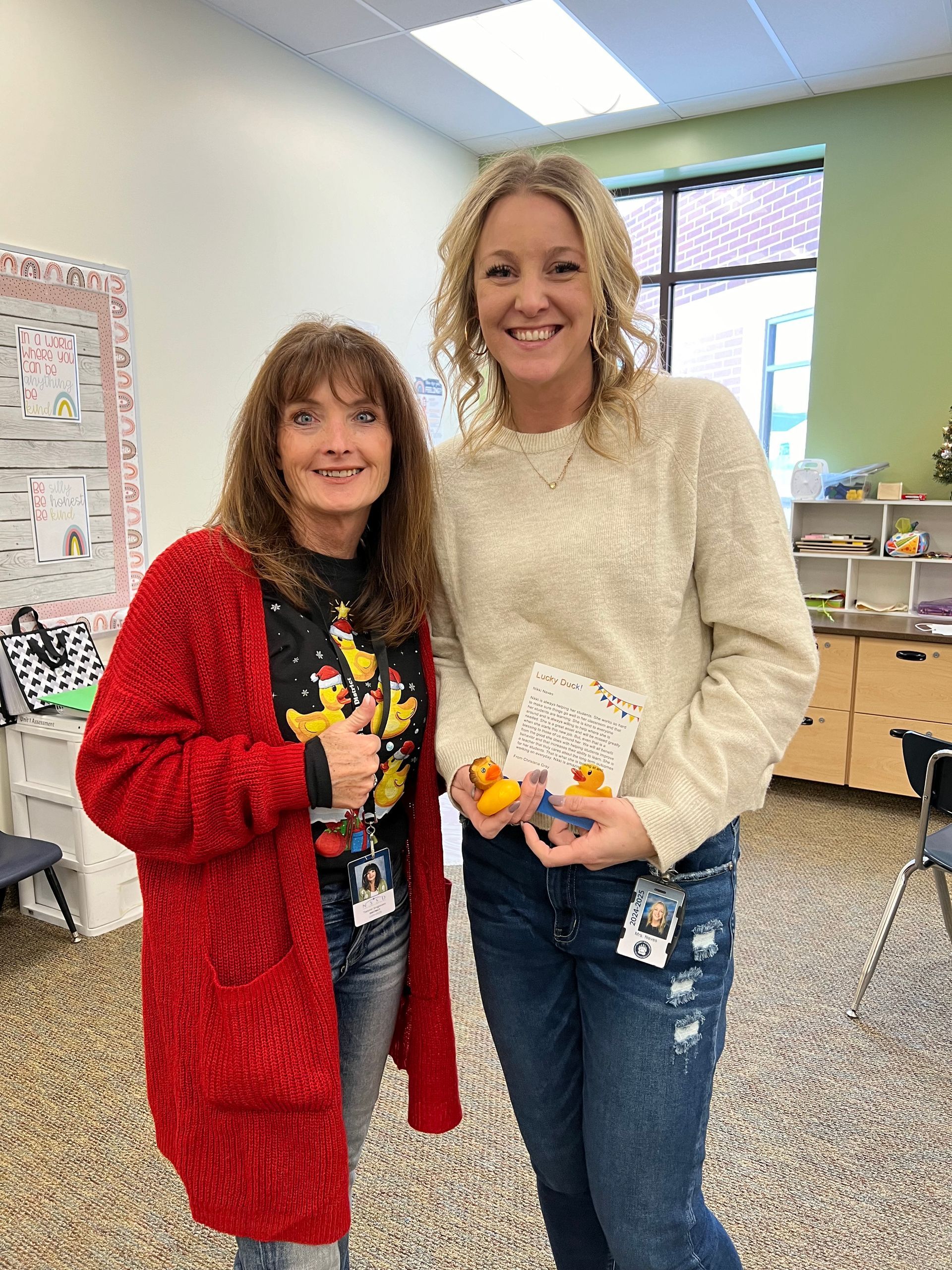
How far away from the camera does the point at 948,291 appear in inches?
168

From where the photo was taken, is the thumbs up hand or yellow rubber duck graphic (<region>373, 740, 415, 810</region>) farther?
yellow rubber duck graphic (<region>373, 740, 415, 810</region>)

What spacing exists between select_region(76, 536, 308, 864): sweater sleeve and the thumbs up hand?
0.11ft

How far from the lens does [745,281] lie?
5.14 metres

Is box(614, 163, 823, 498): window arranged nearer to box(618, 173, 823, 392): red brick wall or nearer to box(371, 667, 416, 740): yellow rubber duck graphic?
box(618, 173, 823, 392): red brick wall

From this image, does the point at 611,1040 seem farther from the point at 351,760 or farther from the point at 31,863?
the point at 31,863

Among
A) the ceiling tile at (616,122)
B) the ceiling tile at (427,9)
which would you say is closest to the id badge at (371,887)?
the ceiling tile at (427,9)

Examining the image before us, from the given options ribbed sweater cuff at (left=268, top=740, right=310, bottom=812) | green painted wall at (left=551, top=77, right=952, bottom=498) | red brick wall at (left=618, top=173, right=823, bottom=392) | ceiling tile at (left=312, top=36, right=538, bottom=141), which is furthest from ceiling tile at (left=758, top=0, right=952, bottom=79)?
ribbed sweater cuff at (left=268, top=740, right=310, bottom=812)

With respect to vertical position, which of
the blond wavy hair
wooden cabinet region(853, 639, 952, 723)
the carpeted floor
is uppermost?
the blond wavy hair

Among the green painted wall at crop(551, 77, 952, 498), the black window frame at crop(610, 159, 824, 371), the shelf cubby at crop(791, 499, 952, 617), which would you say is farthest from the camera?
the black window frame at crop(610, 159, 824, 371)

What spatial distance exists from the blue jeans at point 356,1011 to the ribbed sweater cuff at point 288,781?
0.18 meters

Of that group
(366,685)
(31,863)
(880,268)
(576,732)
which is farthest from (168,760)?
(880,268)

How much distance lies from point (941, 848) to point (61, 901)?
8.43 ft

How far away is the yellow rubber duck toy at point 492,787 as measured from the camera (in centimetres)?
109

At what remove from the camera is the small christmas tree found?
4.16m
